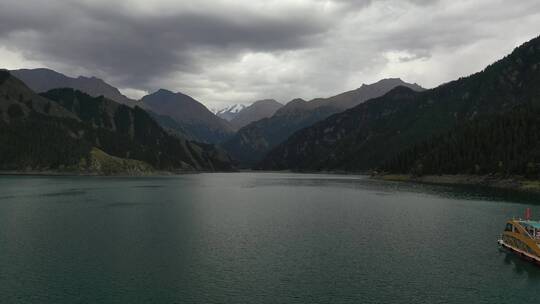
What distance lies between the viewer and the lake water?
47781 millimetres

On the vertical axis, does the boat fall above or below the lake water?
above

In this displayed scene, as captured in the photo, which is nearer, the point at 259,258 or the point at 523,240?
the point at 259,258

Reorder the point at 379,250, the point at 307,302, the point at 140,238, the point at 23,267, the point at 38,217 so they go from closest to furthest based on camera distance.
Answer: the point at 307,302 → the point at 23,267 → the point at 379,250 → the point at 140,238 → the point at 38,217

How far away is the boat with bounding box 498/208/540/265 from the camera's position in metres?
64.4

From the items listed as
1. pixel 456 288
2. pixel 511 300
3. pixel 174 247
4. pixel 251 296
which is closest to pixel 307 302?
pixel 251 296

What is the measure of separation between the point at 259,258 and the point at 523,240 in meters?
41.0

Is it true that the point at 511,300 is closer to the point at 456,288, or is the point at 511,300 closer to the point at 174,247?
the point at 456,288

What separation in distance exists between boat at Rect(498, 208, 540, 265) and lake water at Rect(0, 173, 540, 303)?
1837mm

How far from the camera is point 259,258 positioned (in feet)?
209

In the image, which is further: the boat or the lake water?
the boat

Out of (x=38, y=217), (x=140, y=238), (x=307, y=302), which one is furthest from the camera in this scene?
(x=38, y=217)

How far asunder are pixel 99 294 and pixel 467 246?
57863 millimetres

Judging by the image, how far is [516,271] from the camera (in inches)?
2311

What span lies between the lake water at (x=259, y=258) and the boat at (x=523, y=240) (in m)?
1.84
